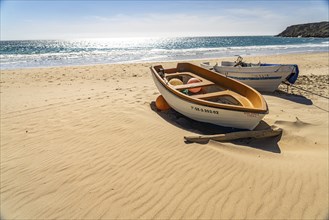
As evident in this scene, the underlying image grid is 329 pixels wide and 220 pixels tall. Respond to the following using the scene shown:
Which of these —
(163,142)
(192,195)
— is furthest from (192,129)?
(192,195)

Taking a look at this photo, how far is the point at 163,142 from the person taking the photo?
5062 mm

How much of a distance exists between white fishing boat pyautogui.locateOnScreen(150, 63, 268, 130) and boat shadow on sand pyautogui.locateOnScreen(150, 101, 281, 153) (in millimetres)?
250

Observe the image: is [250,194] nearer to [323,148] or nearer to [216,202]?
[216,202]

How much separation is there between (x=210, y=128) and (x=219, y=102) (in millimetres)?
958

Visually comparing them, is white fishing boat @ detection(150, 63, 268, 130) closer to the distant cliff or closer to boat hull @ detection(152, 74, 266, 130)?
boat hull @ detection(152, 74, 266, 130)

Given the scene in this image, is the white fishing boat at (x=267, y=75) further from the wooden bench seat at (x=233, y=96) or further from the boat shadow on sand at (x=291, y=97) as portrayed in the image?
the wooden bench seat at (x=233, y=96)

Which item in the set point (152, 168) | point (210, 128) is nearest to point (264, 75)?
point (210, 128)

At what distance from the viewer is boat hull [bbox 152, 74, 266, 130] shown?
503 centimetres

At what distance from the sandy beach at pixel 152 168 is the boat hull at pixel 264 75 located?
2.27m

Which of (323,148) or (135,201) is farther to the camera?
(323,148)

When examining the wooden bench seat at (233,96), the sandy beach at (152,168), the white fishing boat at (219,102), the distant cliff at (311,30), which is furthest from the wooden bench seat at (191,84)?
the distant cliff at (311,30)

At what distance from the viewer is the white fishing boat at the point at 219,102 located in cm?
507

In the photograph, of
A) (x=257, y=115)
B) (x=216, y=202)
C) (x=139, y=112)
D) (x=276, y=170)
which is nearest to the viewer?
(x=216, y=202)

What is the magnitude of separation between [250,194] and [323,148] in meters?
2.36
